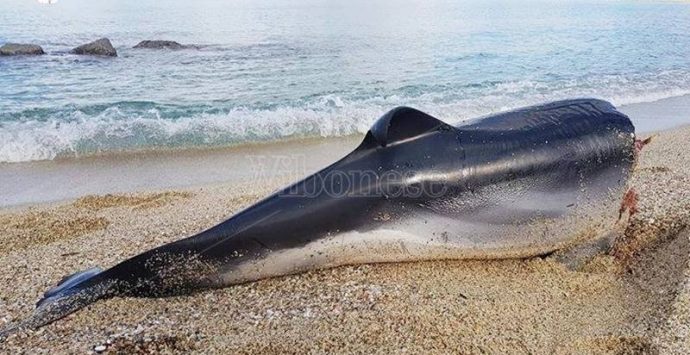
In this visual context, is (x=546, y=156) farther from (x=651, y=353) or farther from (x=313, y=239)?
(x=313, y=239)

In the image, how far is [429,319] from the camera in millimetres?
3559

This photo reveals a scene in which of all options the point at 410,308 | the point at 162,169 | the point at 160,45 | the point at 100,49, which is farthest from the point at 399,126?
the point at 160,45

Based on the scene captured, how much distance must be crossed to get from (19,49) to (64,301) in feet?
67.5

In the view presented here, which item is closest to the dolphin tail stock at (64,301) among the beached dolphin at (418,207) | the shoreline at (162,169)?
the beached dolphin at (418,207)

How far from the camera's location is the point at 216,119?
11078 mm

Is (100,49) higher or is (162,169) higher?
(100,49)

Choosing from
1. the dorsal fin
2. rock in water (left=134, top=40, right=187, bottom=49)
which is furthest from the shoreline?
rock in water (left=134, top=40, right=187, bottom=49)

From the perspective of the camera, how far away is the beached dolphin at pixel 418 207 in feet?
12.3

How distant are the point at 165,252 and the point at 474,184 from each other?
80.9 inches

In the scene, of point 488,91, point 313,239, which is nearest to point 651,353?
point 313,239

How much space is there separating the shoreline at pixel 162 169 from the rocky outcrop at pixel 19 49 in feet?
46.8

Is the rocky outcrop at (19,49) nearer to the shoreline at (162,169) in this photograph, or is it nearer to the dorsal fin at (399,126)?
the shoreline at (162,169)

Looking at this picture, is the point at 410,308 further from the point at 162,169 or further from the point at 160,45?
the point at 160,45

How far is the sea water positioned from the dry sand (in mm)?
5725
